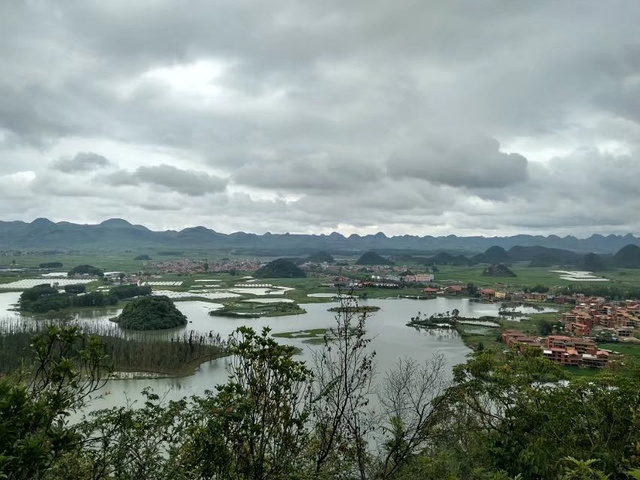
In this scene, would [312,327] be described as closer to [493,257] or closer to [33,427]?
[33,427]

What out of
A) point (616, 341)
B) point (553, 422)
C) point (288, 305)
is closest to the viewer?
point (553, 422)

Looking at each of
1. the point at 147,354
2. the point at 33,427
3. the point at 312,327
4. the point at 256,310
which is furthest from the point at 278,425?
the point at 256,310

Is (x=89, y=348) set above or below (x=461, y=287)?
above

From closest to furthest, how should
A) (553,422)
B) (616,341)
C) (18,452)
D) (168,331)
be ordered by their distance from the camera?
(18,452) < (553,422) < (616,341) < (168,331)

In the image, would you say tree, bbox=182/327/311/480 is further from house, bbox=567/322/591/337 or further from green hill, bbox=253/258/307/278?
green hill, bbox=253/258/307/278

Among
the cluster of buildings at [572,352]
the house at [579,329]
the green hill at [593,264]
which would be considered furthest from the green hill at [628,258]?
the cluster of buildings at [572,352]

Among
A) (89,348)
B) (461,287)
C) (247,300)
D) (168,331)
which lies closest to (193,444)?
(89,348)

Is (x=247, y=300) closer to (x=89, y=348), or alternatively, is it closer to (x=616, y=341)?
(x=616, y=341)

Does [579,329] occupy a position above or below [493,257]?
below

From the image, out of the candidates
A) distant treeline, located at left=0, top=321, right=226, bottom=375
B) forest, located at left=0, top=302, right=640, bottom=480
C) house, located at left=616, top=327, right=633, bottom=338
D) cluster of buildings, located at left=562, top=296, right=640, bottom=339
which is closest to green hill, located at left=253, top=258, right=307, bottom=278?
cluster of buildings, located at left=562, top=296, right=640, bottom=339
